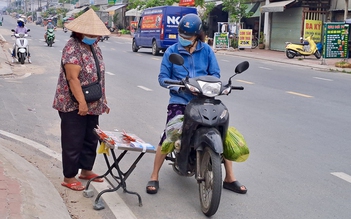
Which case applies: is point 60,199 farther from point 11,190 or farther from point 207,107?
point 207,107

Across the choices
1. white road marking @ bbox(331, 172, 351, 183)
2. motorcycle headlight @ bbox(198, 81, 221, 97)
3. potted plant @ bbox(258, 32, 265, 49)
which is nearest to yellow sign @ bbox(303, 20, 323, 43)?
potted plant @ bbox(258, 32, 265, 49)

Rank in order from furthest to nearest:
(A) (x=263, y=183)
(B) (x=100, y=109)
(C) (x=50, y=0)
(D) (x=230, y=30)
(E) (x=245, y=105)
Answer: (C) (x=50, y=0)
(D) (x=230, y=30)
(E) (x=245, y=105)
(A) (x=263, y=183)
(B) (x=100, y=109)

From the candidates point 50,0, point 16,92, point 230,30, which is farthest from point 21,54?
point 50,0

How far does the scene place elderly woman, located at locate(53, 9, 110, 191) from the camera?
5.11 metres

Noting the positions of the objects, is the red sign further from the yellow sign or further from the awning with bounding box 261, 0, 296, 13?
the yellow sign

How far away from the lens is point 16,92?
12.1 m

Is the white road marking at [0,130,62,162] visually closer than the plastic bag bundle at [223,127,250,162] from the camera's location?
No

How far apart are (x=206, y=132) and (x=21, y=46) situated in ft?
50.8

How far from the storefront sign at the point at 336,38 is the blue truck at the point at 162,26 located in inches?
281

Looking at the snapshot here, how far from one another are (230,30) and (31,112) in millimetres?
26845

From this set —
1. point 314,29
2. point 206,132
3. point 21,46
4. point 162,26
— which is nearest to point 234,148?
point 206,132

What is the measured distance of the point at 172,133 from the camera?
5051 mm

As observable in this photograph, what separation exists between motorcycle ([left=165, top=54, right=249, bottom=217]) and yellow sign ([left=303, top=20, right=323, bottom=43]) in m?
24.9

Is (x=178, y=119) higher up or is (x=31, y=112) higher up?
(x=178, y=119)
